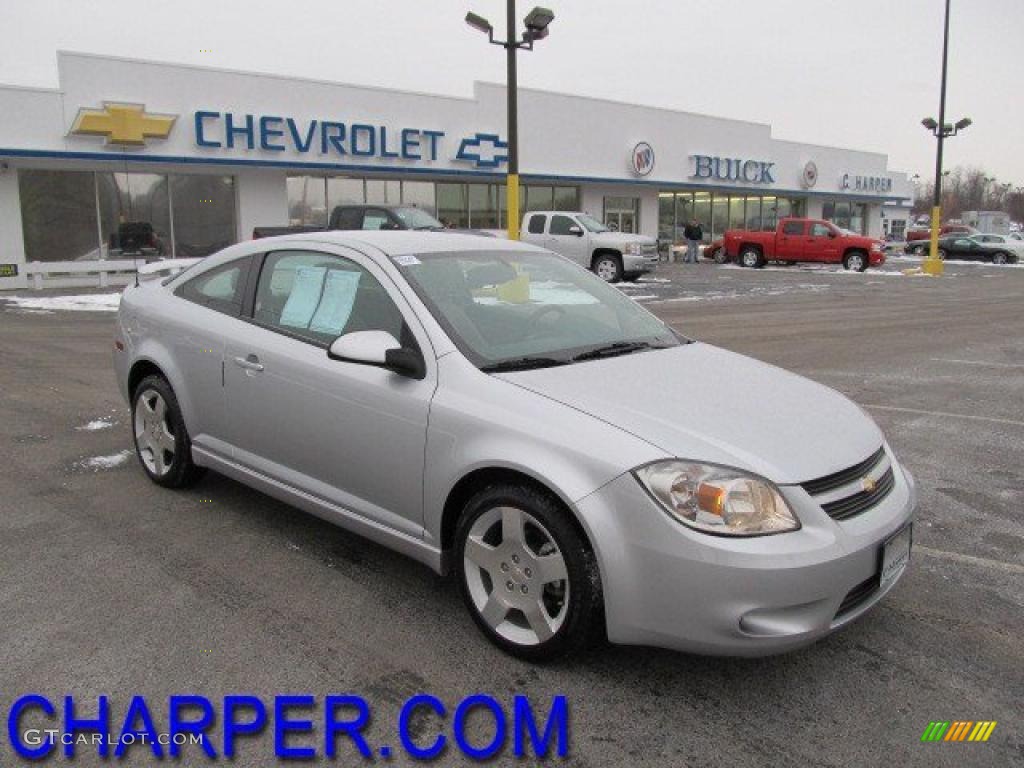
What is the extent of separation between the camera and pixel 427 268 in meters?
3.93

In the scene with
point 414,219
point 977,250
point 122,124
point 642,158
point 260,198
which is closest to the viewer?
point 414,219

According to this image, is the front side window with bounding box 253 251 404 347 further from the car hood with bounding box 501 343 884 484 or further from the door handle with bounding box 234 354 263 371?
the car hood with bounding box 501 343 884 484

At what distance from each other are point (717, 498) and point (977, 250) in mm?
43867

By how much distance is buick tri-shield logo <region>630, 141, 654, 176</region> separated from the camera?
1253 inches

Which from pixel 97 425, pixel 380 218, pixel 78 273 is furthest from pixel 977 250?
pixel 97 425

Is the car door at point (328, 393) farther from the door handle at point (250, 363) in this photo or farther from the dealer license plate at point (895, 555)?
the dealer license plate at point (895, 555)

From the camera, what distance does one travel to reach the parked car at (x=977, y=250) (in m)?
39.7

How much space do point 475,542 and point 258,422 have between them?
59.5 inches

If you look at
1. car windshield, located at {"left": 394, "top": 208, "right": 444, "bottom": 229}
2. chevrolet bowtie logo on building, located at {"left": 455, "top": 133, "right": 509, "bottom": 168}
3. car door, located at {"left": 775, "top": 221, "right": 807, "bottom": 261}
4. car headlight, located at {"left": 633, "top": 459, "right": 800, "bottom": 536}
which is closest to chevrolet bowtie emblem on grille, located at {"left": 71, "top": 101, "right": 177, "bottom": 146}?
car windshield, located at {"left": 394, "top": 208, "right": 444, "bottom": 229}

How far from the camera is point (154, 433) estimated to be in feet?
16.5

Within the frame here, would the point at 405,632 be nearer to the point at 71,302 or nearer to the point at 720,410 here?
the point at 720,410

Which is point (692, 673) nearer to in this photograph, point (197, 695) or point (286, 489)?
point (197, 695)

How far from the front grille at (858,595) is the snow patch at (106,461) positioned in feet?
14.7

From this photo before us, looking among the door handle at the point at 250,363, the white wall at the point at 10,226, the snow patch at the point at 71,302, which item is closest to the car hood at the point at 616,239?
the snow patch at the point at 71,302
